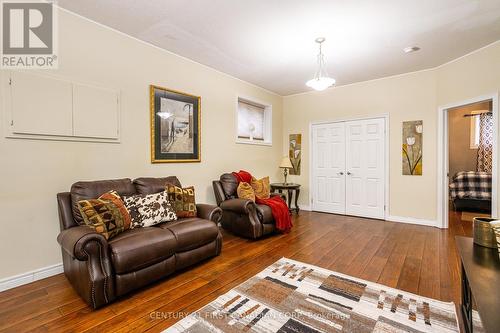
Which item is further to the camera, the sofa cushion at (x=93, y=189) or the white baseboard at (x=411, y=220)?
the white baseboard at (x=411, y=220)

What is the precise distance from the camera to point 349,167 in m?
Result: 5.20

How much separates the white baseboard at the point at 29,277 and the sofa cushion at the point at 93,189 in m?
0.69

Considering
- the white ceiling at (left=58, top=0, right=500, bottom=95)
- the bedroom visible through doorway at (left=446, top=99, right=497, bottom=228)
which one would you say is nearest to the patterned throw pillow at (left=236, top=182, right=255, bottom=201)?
the white ceiling at (left=58, top=0, right=500, bottom=95)

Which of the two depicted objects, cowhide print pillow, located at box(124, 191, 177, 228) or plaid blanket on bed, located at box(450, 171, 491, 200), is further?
plaid blanket on bed, located at box(450, 171, 491, 200)

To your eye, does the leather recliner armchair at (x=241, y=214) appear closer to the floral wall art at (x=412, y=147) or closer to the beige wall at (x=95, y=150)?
the beige wall at (x=95, y=150)

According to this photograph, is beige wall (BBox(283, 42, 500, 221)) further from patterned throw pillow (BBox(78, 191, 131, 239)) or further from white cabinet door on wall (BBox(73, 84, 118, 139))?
patterned throw pillow (BBox(78, 191, 131, 239))

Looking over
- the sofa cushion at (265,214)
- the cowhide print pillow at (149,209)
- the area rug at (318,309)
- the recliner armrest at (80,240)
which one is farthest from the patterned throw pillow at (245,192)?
the recliner armrest at (80,240)

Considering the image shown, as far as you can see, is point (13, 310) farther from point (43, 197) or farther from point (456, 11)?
point (456, 11)

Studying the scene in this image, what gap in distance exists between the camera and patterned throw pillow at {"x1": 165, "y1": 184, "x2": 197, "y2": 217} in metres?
2.99

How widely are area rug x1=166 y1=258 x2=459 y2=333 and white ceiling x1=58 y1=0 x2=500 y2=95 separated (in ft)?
9.05

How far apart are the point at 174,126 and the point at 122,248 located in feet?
6.73

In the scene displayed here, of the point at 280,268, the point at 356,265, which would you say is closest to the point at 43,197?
the point at 280,268

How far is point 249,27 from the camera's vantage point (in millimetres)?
2922

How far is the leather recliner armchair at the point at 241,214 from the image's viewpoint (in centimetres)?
358
